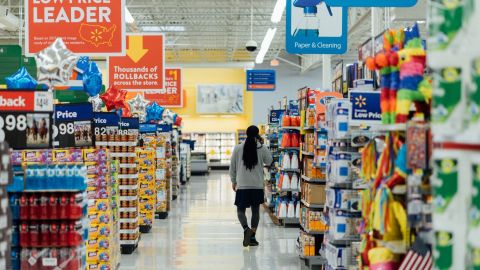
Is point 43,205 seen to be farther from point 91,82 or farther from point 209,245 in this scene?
point 209,245

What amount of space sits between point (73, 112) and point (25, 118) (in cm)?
246

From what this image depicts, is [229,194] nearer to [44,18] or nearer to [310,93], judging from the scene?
[310,93]

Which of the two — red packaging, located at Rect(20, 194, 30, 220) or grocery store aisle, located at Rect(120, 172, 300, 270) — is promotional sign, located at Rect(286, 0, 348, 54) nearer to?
grocery store aisle, located at Rect(120, 172, 300, 270)

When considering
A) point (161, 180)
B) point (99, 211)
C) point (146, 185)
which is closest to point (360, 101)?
point (99, 211)

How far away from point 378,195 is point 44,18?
562cm

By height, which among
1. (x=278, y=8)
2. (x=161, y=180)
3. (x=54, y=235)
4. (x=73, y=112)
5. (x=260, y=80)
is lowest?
(x=161, y=180)

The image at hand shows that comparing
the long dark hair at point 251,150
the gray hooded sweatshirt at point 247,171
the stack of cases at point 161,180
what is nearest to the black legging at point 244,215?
the gray hooded sweatshirt at point 247,171

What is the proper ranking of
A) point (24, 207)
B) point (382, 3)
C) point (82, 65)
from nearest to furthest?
1. point (24, 207)
2. point (382, 3)
3. point (82, 65)

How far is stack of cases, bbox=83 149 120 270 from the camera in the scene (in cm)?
788

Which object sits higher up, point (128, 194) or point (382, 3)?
point (382, 3)

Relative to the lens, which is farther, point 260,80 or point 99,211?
point 260,80

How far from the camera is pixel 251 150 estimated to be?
10.7 meters

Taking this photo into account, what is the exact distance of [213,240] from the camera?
1230 cm

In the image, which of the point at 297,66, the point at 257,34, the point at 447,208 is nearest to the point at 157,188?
the point at 447,208
